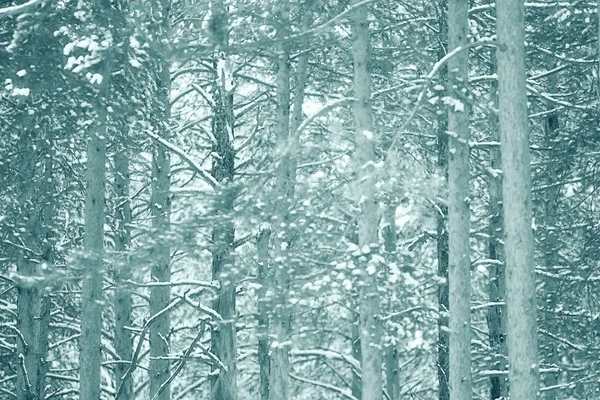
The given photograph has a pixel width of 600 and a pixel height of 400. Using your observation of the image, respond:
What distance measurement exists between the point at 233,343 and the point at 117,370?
4279mm

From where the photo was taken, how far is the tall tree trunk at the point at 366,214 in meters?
11.0

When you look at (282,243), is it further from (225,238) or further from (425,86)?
(425,86)

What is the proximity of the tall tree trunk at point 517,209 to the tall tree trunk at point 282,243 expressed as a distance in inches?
109

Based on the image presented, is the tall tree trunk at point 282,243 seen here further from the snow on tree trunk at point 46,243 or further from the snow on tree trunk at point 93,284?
the snow on tree trunk at point 46,243

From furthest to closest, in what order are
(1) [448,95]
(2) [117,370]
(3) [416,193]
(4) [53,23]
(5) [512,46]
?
(2) [117,370] → (4) [53,23] → (1) [448,95] → (3) [416,193] → (5) [512,46]

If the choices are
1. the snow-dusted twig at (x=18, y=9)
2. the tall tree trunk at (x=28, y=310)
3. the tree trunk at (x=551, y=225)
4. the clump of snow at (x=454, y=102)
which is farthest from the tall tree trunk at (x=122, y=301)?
the clump of snow at (x=454, y=102)

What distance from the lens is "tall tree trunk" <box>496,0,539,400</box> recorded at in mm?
9414

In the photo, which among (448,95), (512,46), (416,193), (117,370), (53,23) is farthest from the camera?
(117,370)

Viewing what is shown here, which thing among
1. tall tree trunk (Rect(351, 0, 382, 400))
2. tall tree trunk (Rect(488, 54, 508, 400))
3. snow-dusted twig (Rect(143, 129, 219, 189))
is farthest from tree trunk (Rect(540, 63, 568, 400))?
snow-dusted twig (Rect(143, 129, 219, 189))

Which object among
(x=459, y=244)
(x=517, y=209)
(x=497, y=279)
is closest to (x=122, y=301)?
(x=497, y=279)

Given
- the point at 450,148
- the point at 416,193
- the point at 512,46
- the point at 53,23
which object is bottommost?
the point at 416,193

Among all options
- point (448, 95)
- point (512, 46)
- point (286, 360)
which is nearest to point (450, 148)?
point (448, 95)

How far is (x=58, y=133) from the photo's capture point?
1315 cm

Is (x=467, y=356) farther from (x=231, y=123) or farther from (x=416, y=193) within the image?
(x=231, y=123)
